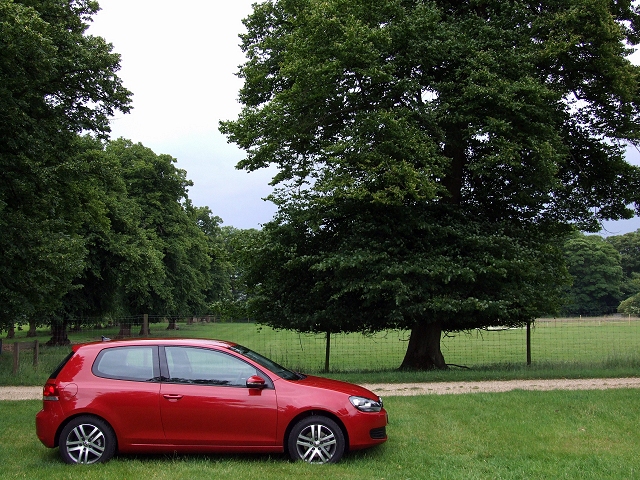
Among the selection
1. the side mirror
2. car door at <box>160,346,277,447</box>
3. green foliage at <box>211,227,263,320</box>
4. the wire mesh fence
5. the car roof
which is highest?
green foliage at <box>211,227,263,320</box>

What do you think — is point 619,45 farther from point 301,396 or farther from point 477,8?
point 301,396

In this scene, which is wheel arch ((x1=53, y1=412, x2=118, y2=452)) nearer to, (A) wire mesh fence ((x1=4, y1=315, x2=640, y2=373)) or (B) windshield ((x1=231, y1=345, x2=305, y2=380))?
(B) windshield ((x1=231, y1=345, x2=305, y2=380))

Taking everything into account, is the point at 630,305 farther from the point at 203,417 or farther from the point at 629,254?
the point at 203,417

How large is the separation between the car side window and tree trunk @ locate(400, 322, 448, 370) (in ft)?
35.7

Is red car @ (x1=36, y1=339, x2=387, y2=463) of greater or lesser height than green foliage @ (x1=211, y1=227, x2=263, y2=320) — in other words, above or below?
below

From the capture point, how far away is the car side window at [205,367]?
7496mm

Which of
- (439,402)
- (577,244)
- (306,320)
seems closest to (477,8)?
(306,320)

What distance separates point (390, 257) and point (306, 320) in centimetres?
300

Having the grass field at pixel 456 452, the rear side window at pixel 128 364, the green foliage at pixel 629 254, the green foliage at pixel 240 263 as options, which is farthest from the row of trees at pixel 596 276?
the rear side window at pixel 128 364

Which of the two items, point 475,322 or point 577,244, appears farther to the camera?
point 577,244

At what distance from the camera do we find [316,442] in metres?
7.24

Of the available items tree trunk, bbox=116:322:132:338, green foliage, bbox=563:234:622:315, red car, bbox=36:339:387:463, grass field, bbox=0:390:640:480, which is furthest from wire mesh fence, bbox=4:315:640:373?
green foliage, bbox=563:234:622:315

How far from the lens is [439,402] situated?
10.8 metres

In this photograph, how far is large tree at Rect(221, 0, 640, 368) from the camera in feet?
48.2
